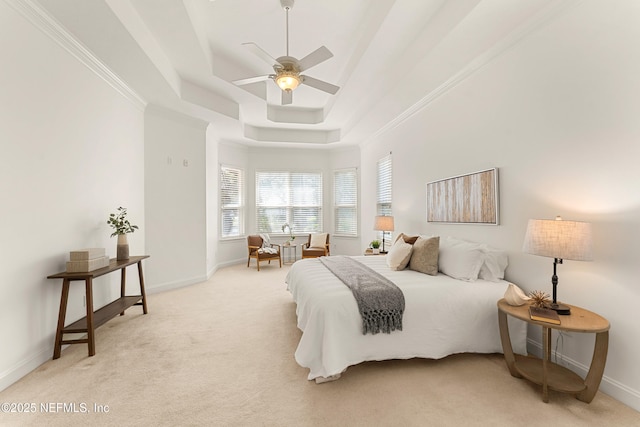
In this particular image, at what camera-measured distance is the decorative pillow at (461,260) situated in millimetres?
2870

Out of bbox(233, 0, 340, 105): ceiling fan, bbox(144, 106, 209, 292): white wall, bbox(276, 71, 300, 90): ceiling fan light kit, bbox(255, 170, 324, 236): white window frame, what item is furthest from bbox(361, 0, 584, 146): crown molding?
bbox(144, 106, 209, 292): white wall

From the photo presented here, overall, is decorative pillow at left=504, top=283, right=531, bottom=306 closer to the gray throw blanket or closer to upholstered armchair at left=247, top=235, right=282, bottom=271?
the gray throw blanket

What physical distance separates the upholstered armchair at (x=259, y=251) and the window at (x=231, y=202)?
0.62 meters

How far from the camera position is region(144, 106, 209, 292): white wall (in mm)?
4703

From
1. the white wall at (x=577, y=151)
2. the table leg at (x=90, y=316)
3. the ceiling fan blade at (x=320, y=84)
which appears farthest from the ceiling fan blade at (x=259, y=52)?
the table leg at (x=90, y=316)

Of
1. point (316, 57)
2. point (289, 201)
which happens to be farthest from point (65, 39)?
point (289, 201)

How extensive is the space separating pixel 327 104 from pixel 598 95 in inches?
173

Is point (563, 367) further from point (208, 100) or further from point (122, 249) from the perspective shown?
point (208, 100)

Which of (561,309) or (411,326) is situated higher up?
(561,309)

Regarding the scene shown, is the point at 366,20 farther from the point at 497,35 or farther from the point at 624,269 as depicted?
the point at 624,269

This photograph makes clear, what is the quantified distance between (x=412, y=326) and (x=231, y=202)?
5.68 m

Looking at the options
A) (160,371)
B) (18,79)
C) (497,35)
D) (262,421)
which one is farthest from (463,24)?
(160,371)

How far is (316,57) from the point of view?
292 centimetres

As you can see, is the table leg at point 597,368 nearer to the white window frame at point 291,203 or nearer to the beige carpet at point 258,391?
the beige carpet at point 258,391
